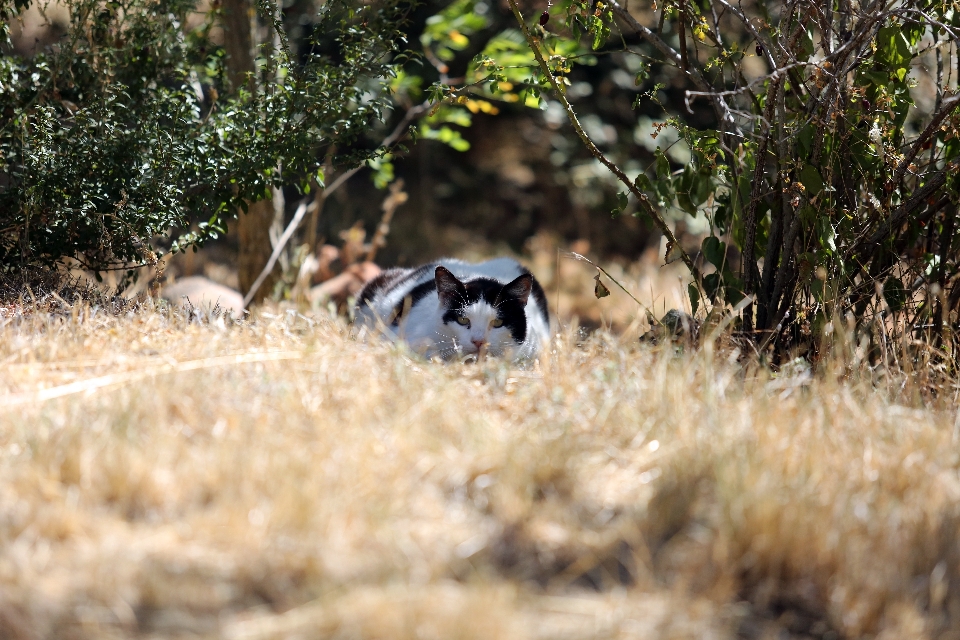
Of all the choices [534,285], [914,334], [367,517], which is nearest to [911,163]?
[914,334]

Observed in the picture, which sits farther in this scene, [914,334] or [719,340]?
[914,334]

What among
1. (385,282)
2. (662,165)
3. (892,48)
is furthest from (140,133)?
(892,48)

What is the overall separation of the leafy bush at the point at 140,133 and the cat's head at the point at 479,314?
0.92 m

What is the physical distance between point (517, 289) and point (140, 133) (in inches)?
71.9

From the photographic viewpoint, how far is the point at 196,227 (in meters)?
4.30

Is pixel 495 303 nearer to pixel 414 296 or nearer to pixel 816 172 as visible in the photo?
pixel 414 296

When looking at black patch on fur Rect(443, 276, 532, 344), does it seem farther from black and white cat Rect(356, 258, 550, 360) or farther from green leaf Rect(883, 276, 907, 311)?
green leaf Rect(883, 276, 907, 311)

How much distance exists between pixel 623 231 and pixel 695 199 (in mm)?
6032

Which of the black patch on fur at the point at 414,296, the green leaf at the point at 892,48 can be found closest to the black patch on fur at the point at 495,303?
the black patch on fur at the point at 414,296

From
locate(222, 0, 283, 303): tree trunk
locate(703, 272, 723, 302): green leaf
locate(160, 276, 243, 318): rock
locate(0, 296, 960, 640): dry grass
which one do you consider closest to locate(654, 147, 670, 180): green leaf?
locate(703, 272, 723, 302): green leaf

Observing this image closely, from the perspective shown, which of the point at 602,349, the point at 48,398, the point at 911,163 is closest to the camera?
the point at 48,398

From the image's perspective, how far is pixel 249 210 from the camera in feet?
17.3

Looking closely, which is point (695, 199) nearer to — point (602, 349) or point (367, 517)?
point (602, 349)

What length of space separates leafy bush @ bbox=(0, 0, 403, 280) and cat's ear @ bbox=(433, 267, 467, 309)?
0.84 m
